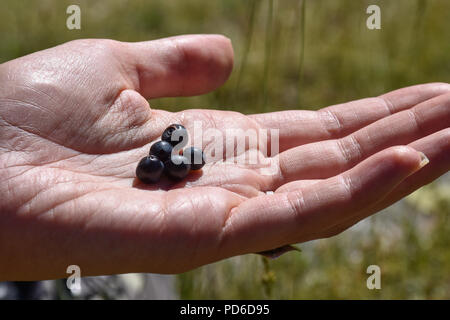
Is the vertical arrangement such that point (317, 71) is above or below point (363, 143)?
above

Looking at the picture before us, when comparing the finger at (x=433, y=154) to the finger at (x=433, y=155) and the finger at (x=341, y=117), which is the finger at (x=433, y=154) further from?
the finger at (x=341, y=117)

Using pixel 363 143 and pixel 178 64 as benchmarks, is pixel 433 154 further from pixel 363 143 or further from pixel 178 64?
pixel 178 64

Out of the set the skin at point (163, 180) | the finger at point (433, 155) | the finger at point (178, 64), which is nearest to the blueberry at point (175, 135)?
the skin at point (163, 180)

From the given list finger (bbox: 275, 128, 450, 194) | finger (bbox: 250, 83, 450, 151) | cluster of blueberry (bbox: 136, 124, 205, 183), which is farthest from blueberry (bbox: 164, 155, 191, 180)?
finger (bbox: 275, 128, 450, 194)

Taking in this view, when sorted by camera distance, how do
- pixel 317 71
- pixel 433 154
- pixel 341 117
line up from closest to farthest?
pixel 433 154 < pixel 341 117 < pixel 317 71

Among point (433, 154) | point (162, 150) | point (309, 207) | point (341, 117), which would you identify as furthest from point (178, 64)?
point (433, 154)

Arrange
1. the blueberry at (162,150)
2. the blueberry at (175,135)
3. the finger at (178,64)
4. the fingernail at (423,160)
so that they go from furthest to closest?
the finger at (178,64), the blueberry at (175,135), the blueberry at (162,150), the fingernail at (423,160)

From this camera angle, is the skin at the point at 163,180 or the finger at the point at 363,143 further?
the finger at the point at 363,143
